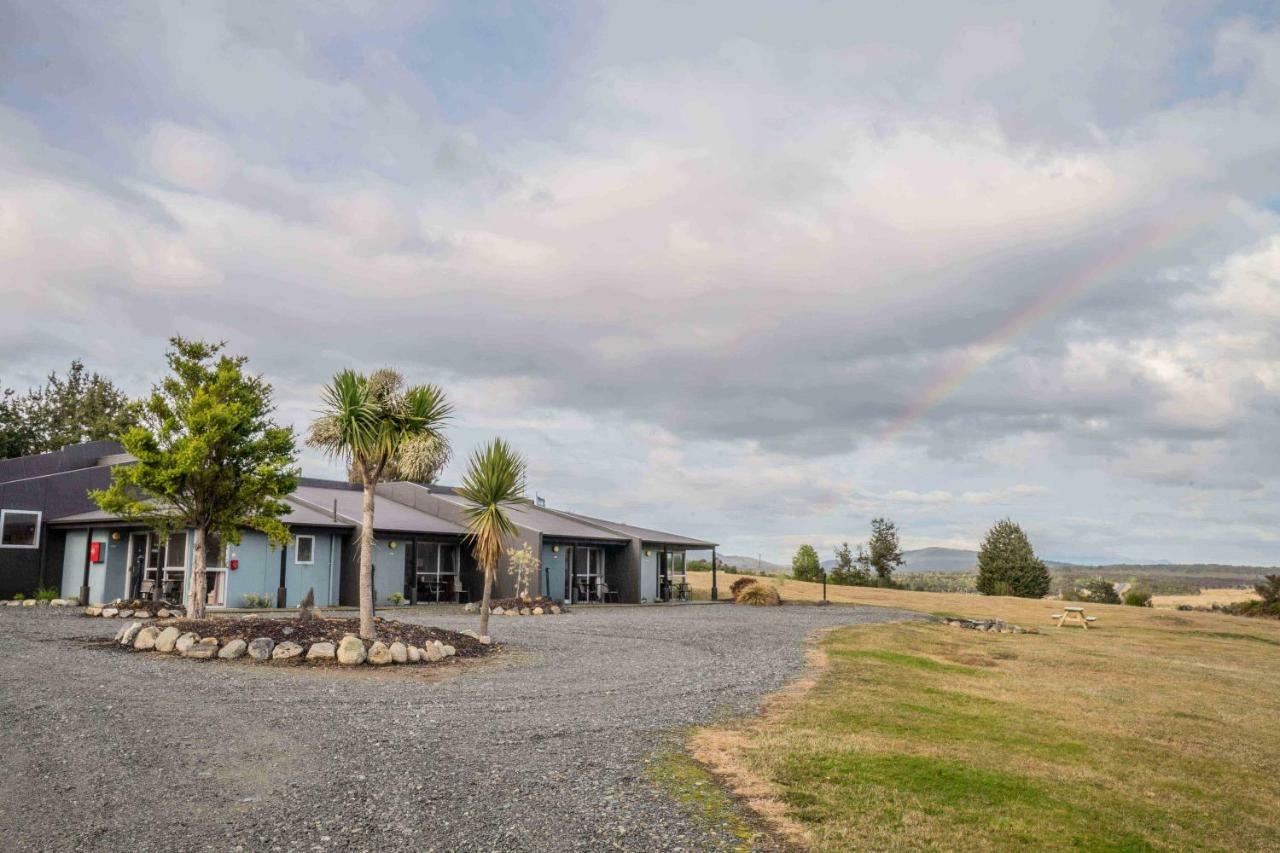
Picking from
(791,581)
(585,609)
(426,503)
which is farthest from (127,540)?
(791,581)

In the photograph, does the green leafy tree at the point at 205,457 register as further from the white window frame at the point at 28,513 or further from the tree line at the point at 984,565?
the tree line at the point at 984,565

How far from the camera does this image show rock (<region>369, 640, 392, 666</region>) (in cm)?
1372

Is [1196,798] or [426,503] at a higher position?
[426,503]

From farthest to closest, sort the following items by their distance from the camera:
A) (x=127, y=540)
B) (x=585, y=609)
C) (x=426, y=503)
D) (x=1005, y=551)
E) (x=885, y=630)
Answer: (x=1005, y=551) < (x=426, y=503) < (x=585, y=609) < (x=127, y=540) < (x=885, y=630)

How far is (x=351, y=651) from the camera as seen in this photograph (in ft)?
44.9

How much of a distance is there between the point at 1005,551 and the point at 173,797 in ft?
185

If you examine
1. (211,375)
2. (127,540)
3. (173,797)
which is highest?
(211,375)

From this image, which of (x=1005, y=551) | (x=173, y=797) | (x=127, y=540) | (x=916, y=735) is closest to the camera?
(x=173, y=797)

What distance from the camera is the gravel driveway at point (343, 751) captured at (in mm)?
5641

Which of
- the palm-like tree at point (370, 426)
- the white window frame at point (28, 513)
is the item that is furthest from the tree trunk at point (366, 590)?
the white window frame at point (28, 513)

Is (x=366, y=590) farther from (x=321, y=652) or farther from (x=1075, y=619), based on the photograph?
(x=1075, y=619)

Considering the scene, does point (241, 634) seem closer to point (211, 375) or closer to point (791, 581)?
point (211, 375)

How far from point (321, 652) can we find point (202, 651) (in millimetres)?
1910

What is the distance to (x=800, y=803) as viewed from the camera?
21.5 ft
